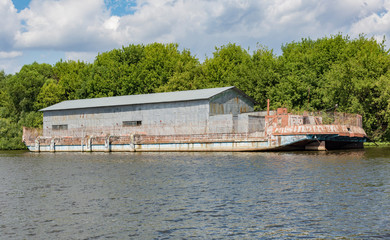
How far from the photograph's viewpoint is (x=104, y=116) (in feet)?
226

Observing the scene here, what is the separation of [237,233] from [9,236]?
318 inches

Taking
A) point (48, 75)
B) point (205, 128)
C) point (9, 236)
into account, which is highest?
point (48, 75)

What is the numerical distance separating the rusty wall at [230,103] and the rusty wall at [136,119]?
1.54 m

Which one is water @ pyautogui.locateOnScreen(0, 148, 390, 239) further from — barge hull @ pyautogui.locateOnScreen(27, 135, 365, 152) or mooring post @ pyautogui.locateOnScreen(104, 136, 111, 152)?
mooring post @ pyautogui.locateOnScreen(104, 136, 111, 152)

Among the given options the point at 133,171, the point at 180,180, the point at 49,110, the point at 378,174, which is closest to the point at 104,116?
the point at 49,110

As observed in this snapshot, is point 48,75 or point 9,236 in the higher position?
→ point 48,75

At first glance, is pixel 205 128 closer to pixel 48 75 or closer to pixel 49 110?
pixel 49 110

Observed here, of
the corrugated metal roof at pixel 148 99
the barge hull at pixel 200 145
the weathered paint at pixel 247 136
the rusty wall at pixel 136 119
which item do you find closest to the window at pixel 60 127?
the rusty wall at pixel 136 119

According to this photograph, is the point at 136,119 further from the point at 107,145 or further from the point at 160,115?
the point at 107,145

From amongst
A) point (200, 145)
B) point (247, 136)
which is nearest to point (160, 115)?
point (200, 145)

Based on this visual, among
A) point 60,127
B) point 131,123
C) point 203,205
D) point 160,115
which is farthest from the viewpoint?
point 60,127

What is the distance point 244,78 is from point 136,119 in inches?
921

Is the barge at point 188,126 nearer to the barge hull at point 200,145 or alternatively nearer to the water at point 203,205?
the barge hull at point 200,145

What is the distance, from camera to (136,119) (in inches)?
2576
